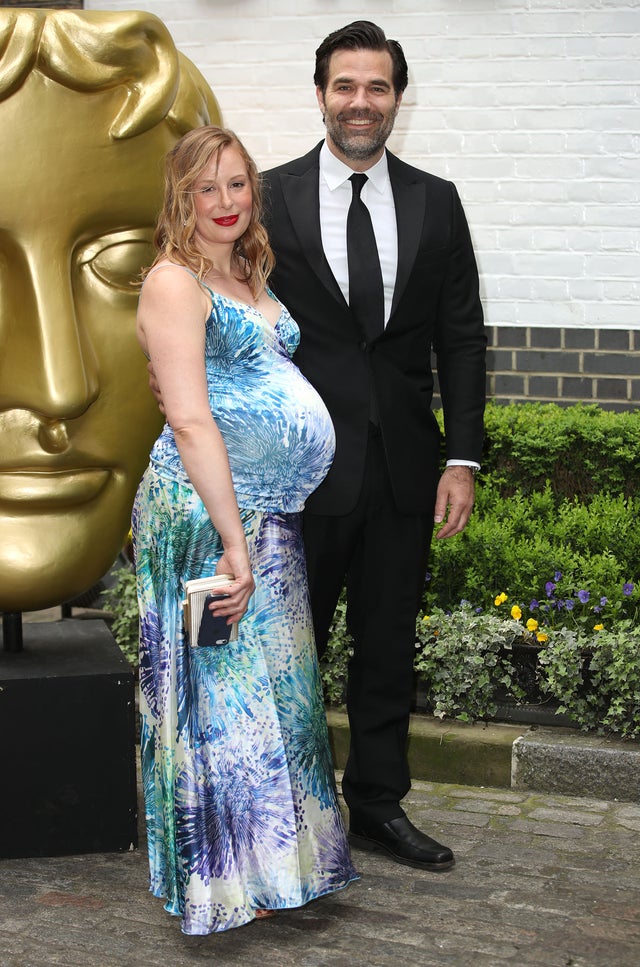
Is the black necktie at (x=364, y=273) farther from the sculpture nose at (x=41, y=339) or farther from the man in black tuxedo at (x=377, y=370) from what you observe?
the sculpture nose at (x=41, y=339)

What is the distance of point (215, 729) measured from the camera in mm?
3201

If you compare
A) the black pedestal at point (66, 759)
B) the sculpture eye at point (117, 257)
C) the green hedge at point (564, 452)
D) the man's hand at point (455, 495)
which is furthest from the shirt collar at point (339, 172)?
the green hedge at point (564, 452)

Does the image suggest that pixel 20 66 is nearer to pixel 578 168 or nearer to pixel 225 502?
pixel 225 502

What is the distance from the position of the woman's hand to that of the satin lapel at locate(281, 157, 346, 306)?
0.77m

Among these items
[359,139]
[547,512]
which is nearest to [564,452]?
[547,512]

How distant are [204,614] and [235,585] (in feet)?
0.31

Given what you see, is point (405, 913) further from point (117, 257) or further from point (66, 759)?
point (117, 257)

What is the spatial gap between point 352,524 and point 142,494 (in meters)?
0.60

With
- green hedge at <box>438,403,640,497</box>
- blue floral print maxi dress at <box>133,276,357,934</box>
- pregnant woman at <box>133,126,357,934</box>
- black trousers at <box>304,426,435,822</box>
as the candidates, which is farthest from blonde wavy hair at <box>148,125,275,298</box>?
green hedge at <box>438,403,640,497</box>

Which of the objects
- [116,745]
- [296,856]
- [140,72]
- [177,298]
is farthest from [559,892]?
[140,72]

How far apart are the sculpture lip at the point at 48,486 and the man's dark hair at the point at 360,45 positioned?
3.95 ft

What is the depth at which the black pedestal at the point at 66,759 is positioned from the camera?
12.3 feet

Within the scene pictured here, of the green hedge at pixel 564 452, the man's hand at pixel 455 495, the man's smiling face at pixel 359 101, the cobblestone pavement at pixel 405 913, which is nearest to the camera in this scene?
the cobblestone pavement at pixel 405 913

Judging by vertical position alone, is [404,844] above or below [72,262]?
below
